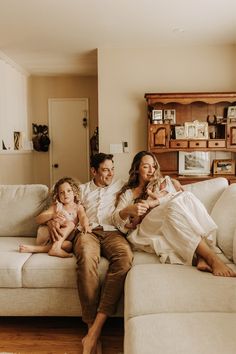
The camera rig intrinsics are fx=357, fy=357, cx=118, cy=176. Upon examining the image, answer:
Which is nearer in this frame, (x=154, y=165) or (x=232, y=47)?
(x=154, y=165)

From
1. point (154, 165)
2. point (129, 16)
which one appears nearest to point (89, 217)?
point (154, 165)

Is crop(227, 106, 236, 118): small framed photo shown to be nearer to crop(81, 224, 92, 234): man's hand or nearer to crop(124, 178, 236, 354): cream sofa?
crop(124, 178, 236, 354): cream sofa

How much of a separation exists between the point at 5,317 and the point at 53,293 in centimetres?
49

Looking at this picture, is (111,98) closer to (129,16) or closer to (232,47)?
(129,16)

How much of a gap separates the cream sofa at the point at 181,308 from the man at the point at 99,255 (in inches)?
5.4

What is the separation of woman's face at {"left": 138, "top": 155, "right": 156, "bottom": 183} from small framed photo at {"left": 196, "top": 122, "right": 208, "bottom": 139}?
7.02 ft

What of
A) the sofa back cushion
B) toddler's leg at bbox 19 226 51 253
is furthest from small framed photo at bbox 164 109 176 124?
toddler's leg at bbox 19 226 51 253

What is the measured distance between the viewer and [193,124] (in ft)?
15.1

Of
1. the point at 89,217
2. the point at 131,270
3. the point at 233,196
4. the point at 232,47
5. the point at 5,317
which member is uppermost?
the point at 232,47

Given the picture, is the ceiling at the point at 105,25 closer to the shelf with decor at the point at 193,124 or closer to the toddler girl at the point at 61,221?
the shelf with decor at the point at 193,124

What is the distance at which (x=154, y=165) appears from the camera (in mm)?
2641

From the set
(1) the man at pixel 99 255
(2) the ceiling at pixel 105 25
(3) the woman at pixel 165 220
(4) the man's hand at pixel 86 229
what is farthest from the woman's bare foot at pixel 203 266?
(2) the ceiling at pixel 105 25

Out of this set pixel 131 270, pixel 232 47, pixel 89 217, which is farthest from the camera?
pixel 232 47

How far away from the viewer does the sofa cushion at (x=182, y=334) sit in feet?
3.84
